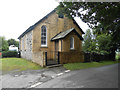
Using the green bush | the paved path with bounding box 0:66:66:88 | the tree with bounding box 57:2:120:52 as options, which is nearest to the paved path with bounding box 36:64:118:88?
the paved path with bounding box 0:66:66:88

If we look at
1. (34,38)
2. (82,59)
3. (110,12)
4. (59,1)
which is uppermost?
(59,1)

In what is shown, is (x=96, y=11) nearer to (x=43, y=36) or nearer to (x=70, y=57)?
(x=70, y=57)

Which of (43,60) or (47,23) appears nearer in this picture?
(43,60)

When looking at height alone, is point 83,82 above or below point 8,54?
below

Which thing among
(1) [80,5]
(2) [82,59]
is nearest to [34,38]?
(2) [82,59]

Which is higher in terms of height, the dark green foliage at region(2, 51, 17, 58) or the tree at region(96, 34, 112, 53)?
the tree at region(96, 34, 112, 53)

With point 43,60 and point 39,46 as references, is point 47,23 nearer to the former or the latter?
point 39,46

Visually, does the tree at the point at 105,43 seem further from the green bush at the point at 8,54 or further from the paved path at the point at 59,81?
the green bush at the point at 8,54

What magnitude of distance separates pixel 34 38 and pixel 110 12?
1078 cm

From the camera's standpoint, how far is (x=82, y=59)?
524 inches

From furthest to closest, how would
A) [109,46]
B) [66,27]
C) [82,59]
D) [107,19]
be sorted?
[109,46]
[66,27]
[82,59]
[107,19]

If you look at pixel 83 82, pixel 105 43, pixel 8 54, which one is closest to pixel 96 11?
pixel 83 82

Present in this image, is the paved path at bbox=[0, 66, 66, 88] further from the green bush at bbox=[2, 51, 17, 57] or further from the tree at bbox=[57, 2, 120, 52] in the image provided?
the green bush at bbox=[2, 51, 17, 57]

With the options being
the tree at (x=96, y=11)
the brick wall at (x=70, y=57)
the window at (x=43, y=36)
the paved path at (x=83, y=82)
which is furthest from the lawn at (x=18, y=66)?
the tree at (x=96, y=11)
